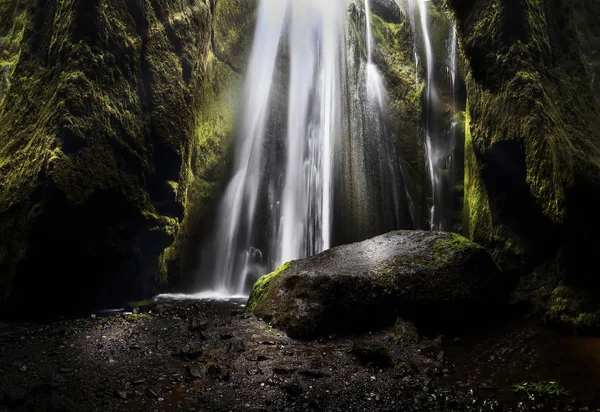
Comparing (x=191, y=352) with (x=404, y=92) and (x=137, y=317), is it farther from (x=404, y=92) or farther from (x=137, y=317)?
(x=404, y=92)

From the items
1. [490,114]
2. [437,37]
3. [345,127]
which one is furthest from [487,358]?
[437,37]

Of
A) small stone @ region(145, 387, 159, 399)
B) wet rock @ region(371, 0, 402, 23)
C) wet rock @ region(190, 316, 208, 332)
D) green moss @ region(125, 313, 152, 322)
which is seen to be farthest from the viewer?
wet rock @ region(371, 0, 402, 23)

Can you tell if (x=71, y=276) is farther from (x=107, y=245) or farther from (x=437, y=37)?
(x=437, y=37)

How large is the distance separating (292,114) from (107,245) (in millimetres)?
9718

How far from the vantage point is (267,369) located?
201 inches

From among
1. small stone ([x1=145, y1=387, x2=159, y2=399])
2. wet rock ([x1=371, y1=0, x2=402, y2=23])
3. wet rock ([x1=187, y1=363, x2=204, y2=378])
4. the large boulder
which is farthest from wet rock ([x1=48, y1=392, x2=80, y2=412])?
wet rock ([x1=371, y1=0, x2=402, y2=23])

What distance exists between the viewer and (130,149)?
923 cm

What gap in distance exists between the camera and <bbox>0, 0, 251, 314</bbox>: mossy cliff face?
7.80 m

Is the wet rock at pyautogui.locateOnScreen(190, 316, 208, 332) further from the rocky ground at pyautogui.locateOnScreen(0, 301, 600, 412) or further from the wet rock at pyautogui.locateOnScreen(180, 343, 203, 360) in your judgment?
the wet rock at pyautogui.locateOnScreen(180, 343, 203, 360)

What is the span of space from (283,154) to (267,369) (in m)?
11.4

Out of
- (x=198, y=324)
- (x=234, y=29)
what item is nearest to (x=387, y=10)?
(x=234, y=29)

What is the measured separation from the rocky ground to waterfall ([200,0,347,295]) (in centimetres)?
681

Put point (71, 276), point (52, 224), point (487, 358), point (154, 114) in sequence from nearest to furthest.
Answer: point (487, 358) → point (52, 224) → point (71, 276) → point (154, 114)

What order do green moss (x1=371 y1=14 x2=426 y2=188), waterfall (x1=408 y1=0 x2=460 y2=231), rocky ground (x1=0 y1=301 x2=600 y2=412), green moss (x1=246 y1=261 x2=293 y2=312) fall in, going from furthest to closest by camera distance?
green moss (x1=371 y1=14 x2=426 y2=188), waterfall (x1=408 y1=0 x2=460 y2=231), green moss (x1=246 y1=261 x2=293 y2=312), rocky ground (x1=0 y1=301 x2=600 y2=412)
